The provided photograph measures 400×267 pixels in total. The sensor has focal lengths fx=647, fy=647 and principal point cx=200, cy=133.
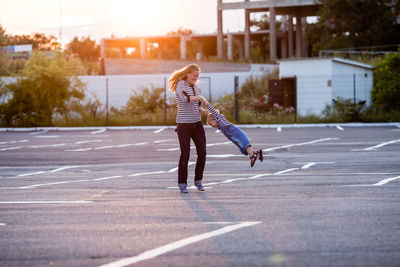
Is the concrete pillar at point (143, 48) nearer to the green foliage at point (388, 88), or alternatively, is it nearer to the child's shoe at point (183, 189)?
the green foliage at point (388, 88)

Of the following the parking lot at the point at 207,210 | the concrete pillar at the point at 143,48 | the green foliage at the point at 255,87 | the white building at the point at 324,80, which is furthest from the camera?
the concrete pillar at the point at 143,48

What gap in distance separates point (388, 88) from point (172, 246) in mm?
25443

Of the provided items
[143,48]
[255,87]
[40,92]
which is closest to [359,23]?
[255,87]

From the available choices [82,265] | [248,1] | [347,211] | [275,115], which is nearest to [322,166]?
[347,211]

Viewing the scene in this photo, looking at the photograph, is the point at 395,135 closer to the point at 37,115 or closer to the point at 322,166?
the point at 322,166

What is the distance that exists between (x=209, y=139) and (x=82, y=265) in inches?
602

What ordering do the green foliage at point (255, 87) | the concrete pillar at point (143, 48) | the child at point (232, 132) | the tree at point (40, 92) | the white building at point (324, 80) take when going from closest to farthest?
the child at point (232, 132)
the tree at point (40, 92)
the white building at point (324, 80)
the green foliage at point (255, 87)
the concrete pillar at point (143, 48)

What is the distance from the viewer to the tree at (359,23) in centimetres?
4753

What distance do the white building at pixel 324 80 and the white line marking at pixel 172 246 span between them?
2405 centimetres

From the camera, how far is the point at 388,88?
2953 cm

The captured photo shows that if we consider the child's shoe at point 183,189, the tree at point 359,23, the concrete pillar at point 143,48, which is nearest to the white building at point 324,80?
the tree at point 359,23

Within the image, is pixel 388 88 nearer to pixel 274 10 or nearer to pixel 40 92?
pixel 40 92

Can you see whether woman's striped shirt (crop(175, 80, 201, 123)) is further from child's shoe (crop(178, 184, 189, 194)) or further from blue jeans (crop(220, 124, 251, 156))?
child's shoe (crop(178, 184, 189, 194))

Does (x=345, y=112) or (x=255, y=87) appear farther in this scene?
(x=255, y=87)
